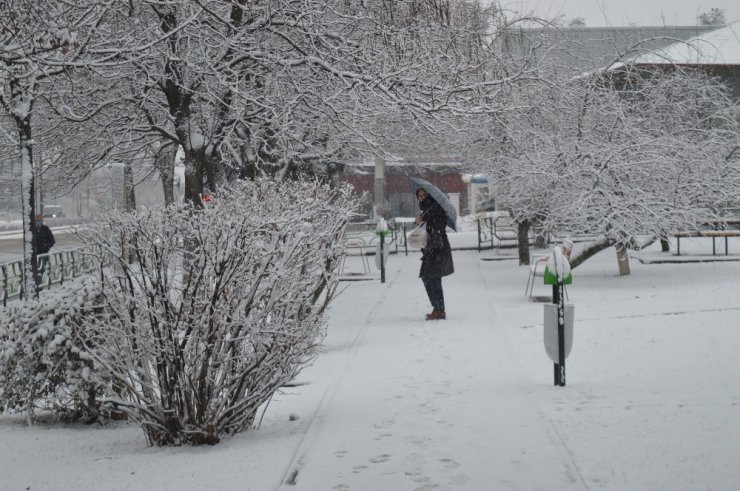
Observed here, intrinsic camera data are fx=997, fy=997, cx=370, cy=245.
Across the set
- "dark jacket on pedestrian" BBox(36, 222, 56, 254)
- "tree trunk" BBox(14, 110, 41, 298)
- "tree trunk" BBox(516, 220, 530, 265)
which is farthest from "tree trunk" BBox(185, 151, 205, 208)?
"tree trunk" BBox(516, 220, 530, 265)

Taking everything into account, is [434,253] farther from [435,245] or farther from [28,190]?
[28,190]

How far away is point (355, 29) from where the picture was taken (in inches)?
541

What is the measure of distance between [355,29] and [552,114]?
915 centimetres

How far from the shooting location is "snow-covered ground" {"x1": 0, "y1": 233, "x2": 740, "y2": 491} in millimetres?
5898

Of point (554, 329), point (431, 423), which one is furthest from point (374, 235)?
point (431, 423)

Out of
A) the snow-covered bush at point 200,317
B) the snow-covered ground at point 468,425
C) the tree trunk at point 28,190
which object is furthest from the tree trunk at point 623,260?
the snow-covered bush at point 200,317

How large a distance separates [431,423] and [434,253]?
21.4 feet

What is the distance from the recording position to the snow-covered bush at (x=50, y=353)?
7.73 m

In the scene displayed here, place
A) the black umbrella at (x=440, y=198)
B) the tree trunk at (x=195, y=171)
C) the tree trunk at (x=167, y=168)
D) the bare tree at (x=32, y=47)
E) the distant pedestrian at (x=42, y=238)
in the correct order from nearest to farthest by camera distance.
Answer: the bare tree at (x=32, y=47), the black umbrella at (x=440, y=198), the tree trunk at (x=195, y=171), the tree trunk at (x=167, y=168), the distant pedestrian at (x=42, y=238)

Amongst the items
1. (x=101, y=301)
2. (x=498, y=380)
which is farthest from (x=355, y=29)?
(x=101, y=301)

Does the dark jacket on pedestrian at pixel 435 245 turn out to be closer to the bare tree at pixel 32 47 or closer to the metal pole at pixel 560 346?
the metal pole at pixel 560 346

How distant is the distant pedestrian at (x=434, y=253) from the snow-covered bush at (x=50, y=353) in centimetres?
642

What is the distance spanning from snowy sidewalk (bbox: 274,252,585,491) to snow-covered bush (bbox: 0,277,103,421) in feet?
6.27

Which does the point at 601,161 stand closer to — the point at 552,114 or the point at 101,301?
the point at 552,114
